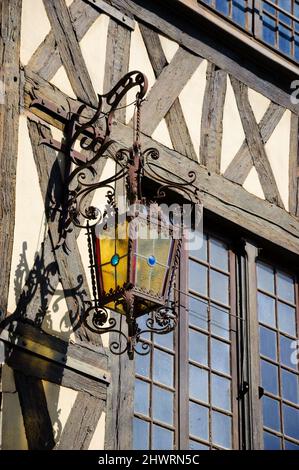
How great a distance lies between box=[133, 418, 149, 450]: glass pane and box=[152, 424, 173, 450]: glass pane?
0.20 ft

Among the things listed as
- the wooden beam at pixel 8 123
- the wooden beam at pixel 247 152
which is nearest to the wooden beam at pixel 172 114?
the wooden beam at pixel 247 152

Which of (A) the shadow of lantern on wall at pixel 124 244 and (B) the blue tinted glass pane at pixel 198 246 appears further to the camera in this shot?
(B) the blue tinted glass pane at pixel 198 246

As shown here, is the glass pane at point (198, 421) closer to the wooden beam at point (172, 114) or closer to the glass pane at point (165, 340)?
the glass pane at point (165, 340)

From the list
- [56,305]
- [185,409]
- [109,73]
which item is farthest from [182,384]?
[109,73]

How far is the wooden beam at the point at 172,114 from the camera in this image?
10109 millimetres

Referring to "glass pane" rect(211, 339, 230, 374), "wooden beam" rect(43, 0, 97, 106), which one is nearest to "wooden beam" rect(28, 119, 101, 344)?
"wooden beam" rect(43, 0, 97, 106)

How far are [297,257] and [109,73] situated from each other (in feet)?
6.31

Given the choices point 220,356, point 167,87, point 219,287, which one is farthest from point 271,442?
point 167,87

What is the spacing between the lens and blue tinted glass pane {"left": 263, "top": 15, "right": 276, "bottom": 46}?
11.2 metres

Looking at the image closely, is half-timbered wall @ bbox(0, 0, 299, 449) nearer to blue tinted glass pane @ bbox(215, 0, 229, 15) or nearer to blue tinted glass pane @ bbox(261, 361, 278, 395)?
blue tinted glass pane @ bbox(215, 0, 229, 15)

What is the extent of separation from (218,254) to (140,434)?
1.68 m

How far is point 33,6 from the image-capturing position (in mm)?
9461

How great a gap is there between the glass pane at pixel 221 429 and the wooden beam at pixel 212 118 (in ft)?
5.66

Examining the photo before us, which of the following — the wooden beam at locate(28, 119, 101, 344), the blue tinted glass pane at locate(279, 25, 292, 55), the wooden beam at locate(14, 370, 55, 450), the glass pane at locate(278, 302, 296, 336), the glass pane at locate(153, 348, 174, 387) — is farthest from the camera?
the blue tinted glass pane at locate(279, 25, 292, 55)
